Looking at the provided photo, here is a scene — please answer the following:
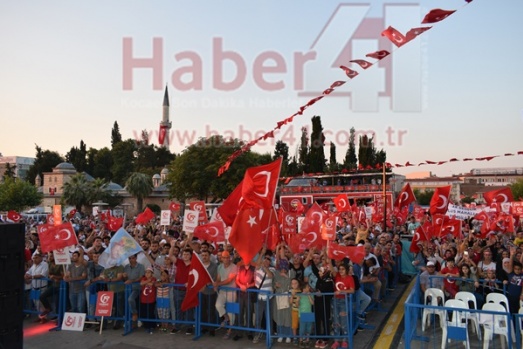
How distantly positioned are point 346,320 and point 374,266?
9.02 feet

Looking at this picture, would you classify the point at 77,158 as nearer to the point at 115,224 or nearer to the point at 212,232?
the point at 115,224

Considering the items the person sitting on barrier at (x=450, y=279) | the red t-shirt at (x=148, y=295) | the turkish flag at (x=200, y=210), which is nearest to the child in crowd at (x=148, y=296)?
the red t-shirt at (x=148, y=295)

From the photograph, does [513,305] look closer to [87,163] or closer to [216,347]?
[216,347]

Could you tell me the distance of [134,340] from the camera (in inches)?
352

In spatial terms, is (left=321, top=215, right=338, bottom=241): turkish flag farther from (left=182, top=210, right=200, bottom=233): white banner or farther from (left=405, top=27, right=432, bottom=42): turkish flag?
(left=405, top=27, right=432, bottom=42): turkish flag

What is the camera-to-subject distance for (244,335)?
910cm

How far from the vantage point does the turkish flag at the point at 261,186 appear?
980cm

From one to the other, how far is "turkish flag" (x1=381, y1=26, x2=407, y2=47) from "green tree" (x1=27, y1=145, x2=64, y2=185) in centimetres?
9801

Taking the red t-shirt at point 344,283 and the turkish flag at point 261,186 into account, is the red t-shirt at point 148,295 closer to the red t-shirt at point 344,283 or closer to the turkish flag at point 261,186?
the turkish flag at point 261,186

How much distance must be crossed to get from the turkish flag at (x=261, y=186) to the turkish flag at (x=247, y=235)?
0.29 meters

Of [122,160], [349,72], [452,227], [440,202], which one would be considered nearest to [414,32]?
[349,72]

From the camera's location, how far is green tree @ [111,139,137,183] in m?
96.9

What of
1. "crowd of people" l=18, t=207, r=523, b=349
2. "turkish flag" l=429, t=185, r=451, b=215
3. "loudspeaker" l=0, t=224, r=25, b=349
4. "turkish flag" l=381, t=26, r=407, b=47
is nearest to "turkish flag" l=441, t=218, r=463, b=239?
"turkish flag" l=429, t=185, r=451, b=215

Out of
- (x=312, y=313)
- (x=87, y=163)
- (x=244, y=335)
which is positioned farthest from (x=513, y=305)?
(x=87, y=163)
